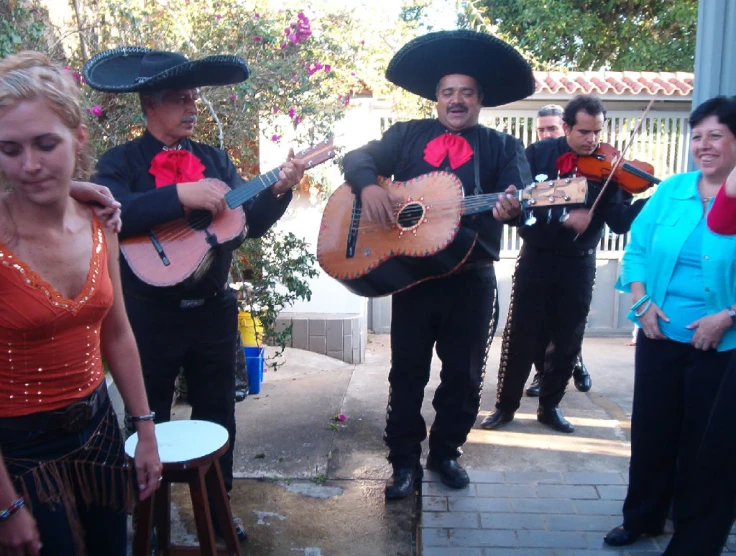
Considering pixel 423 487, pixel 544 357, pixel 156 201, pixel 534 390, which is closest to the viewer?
pixel 156 201

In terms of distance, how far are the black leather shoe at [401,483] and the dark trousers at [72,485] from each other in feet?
5.91

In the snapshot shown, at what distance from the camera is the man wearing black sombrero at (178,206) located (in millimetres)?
2697

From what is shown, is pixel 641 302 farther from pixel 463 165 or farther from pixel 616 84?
pixel 616 84

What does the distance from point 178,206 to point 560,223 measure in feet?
7.44

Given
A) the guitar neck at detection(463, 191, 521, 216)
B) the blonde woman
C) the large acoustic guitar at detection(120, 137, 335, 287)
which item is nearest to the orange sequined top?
the blonde woman

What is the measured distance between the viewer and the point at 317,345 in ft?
21.0

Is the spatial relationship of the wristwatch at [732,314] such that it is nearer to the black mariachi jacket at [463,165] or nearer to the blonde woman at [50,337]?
the black mariachi jacket at [463,165]

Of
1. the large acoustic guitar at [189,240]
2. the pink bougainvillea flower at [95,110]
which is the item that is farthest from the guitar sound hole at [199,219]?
the pink bougainvillea flower at [95,110]

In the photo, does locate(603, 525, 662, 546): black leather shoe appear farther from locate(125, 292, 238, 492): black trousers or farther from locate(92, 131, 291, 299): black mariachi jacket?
locate(92, 131, 291, 299): black mariachi jacket

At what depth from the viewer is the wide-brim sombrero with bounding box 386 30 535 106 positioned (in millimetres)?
3186

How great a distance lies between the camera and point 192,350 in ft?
9.32

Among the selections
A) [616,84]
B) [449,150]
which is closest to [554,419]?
[449,150]

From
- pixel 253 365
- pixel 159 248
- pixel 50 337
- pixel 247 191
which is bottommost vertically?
pixel 253 365

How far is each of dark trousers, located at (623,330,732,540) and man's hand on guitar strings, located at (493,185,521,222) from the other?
0.75 m
